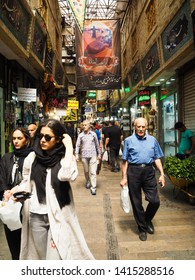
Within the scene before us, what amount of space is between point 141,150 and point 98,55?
9865mm

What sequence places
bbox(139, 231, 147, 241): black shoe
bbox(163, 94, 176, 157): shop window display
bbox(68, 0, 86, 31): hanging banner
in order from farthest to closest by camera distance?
bbox(163, 94, 176, 157): shop window display
bbox(68, 0, 86, 31): hanging banner
bbox(139, 231, 147, 241): black shoe

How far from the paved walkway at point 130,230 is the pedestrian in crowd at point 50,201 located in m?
1.25

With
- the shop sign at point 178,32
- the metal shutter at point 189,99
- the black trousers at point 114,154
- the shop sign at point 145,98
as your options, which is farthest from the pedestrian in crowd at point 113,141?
the shop sign at point 178,32

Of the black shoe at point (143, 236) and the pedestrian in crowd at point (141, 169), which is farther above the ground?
the pedestrian in crowd at point (141, 169)

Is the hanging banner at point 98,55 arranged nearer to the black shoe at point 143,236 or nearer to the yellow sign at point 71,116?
the yellow sign at point 71,116

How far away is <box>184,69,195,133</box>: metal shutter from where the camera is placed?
7.90 m

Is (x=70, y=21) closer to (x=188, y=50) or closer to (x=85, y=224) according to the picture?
(x=188, y=50)

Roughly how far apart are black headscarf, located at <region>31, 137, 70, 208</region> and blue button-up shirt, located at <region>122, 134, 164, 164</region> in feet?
5.93

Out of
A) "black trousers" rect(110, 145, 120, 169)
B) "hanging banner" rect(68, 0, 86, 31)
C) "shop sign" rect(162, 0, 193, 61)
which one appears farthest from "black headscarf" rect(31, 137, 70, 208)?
"black trousers" rect(110, 145, 120, 169)

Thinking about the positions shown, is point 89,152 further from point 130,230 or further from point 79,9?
point 79,9

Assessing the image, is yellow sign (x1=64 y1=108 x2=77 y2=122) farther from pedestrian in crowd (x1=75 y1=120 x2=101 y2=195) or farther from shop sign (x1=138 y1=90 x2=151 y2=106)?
pedestrian in crowd (x1=75 y1=120 x2=101 y2=195)

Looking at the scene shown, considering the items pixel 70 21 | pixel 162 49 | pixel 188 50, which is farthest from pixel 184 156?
pixel 70 21

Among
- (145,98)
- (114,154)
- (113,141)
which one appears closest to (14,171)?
(113,141)

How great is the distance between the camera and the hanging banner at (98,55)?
40.3 feet
